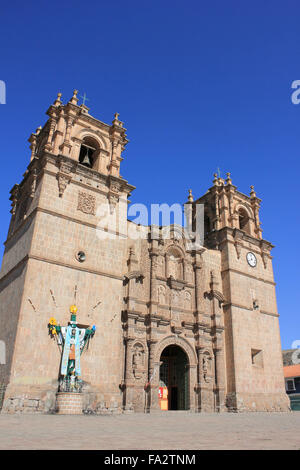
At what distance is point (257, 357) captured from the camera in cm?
2647

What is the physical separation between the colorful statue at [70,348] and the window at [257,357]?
47.6ft

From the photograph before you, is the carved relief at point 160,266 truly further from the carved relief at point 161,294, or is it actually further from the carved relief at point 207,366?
the carved relief at point 207,366

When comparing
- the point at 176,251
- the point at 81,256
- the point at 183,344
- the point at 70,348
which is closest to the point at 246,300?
the point at 176,251

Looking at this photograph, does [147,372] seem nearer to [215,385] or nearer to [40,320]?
[215,385]

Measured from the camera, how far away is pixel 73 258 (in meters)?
19.1

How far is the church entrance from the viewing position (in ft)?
73.7

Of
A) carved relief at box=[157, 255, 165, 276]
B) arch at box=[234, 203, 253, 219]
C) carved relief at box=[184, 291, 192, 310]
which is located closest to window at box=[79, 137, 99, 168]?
carved relief at box=[157, 255, 165, 276]

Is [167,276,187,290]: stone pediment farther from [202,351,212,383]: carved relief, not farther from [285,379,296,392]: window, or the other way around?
[285,379,296,392]: window

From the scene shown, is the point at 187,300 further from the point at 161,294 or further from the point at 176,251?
the point at 176,251

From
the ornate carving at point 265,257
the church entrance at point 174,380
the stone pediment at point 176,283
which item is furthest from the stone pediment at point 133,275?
the ornate carving at point 265,257

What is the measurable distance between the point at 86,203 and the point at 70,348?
830 centimetres

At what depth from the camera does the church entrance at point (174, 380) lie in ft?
73.7

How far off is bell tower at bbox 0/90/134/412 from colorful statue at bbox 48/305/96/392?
37 centimetres
